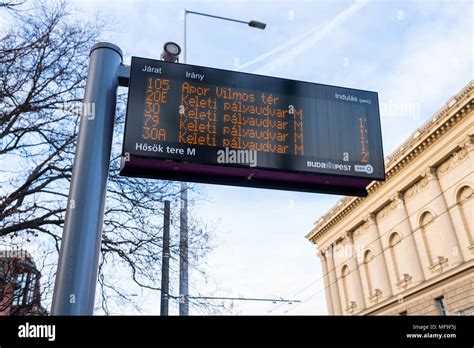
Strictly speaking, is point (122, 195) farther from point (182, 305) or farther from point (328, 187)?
point (328, 187)


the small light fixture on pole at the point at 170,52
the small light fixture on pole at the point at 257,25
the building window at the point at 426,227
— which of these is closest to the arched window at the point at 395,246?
the building window at the point at 426,227

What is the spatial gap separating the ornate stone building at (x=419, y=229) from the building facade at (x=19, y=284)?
84.3 ft

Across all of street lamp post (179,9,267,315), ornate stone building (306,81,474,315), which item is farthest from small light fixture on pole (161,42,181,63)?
ornate stone building (306,81,474,315)

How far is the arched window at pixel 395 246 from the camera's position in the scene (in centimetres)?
3884

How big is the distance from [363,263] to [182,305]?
35969mm

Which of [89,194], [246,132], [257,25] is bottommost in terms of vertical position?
[89,194]

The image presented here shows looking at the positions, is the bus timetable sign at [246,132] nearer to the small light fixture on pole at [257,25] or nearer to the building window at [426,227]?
the small light fixture on pole at [257,25]

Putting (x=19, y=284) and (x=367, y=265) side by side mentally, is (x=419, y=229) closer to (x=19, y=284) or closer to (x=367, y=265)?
(x=367, y=265)

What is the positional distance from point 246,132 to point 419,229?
32.5 m

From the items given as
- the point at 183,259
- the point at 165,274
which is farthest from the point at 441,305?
the point at 165,274

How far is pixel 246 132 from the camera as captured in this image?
24.1 feet

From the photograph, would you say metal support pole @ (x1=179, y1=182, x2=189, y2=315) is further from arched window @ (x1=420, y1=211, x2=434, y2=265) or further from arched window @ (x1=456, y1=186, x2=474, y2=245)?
arched window @ (x1=420, y1=211, x2=434, y2=265)

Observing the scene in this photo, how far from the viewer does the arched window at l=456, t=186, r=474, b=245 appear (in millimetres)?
30812
